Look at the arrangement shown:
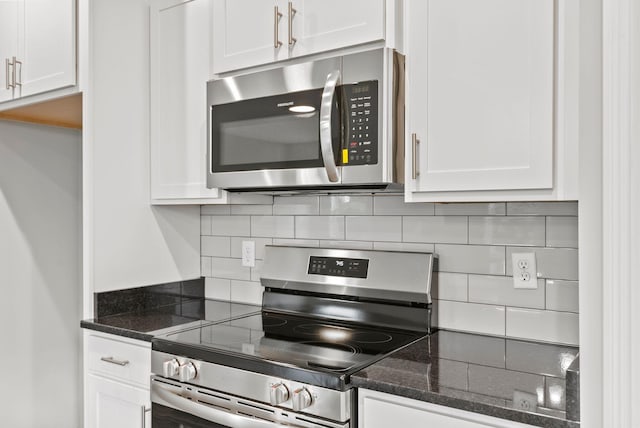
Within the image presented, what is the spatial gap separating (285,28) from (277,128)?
35 centimetres

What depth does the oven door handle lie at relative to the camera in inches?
57.8

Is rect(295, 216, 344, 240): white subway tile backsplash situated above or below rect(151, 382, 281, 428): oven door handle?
above

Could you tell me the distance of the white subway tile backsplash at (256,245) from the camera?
230cm

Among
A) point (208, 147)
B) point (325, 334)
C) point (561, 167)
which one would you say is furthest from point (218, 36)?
point (561, 167)

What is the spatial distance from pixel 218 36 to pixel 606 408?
1779 millimetres

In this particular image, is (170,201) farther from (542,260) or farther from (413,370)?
(542,260)

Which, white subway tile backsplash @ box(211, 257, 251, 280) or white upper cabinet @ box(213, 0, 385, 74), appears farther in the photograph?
white subway tile backsplash @ box(211, 257, 251, 280)

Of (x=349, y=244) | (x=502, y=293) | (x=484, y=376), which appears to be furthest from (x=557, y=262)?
(x=349, y=244)

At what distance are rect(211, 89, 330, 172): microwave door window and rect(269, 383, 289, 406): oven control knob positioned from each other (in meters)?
0.72

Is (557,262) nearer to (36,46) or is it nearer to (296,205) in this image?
(296,205)

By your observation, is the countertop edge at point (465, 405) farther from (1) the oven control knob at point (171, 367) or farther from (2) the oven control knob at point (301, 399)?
(1) the oven control knob at point (171, 367)

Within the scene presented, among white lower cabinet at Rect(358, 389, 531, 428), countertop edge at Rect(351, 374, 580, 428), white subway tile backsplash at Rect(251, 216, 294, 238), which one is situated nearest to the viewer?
countertop edge at Rect(351, 374, 580, 428)

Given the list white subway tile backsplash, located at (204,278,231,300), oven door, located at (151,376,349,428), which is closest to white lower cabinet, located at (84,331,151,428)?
oven door, located at (151,376,349,428)

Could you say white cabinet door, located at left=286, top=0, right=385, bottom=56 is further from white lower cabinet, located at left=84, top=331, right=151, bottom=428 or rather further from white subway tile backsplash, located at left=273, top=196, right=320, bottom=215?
white lower cabinet, located at left=84, top=331, right=151, bottom=428
